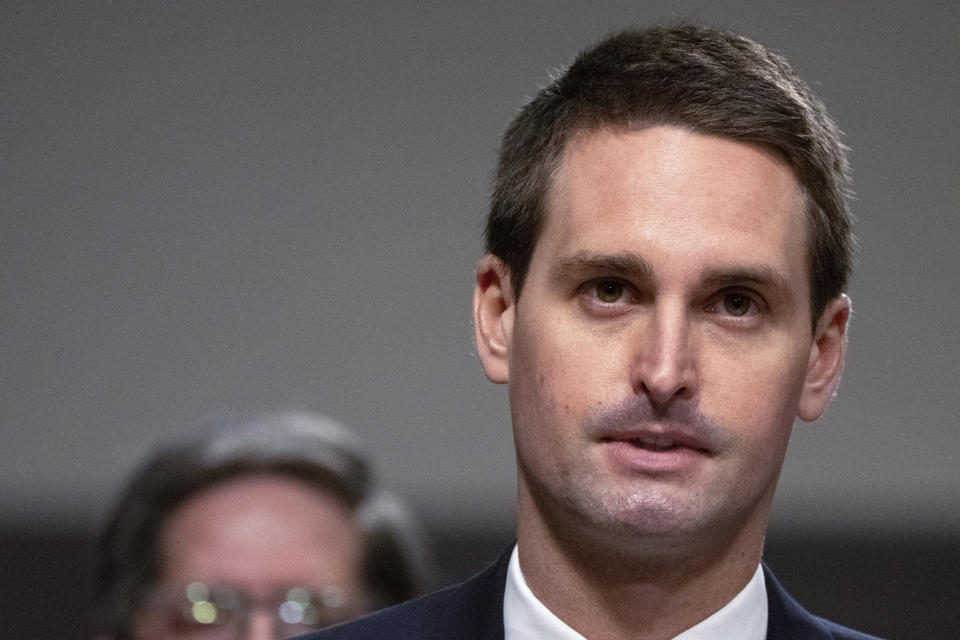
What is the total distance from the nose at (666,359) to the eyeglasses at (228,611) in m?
1.22

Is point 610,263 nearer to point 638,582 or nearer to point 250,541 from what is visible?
point 638,582

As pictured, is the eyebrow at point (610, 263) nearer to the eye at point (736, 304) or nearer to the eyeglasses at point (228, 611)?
the eye at point (736, 304)

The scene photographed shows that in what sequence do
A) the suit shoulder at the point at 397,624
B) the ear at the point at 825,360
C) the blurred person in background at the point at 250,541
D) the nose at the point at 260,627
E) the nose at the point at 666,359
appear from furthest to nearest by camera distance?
the blurred person in background at the point at 250,541, the nose at the point at 260,627, the suit shoulder at the point at 397,624, the ear at the point at 825,360, the nose at the point at 666,359

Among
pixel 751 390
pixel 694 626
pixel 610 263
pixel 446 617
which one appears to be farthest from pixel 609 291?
pixel 446 617

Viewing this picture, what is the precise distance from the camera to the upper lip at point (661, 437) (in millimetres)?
2482

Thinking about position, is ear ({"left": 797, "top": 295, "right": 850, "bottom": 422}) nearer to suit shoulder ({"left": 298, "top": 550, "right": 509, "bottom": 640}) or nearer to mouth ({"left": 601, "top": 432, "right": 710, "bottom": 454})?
mouth ({"left": 601, "top": 432, "right": 710, "bottom": 454})

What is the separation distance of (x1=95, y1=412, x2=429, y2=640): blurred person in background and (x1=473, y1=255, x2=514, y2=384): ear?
87cm

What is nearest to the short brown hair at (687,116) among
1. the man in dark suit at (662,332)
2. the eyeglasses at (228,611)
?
the man in dark suit at (662,332)

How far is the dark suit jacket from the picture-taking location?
9.02 feet

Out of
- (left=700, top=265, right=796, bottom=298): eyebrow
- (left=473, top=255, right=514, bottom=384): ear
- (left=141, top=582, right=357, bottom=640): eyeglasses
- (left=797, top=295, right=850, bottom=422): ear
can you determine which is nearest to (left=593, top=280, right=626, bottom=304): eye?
(left=700, top=265, right=796, bottom=298): eyebrow

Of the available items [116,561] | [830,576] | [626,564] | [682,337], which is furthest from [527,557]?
[830,576]

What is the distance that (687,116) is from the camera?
261 centimetres

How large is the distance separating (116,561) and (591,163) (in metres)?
1.59

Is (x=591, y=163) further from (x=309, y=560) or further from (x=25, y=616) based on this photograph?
(x=25, y=616)
